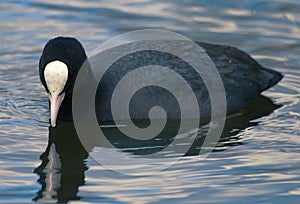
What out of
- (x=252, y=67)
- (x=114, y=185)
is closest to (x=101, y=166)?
(x=114, y=185)

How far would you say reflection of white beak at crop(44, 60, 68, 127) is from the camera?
22.8ft

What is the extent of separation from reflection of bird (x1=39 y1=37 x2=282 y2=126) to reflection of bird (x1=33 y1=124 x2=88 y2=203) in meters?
0.23

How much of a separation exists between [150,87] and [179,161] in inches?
39.9

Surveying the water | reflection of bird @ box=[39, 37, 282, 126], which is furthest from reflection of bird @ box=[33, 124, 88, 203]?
reflection of bird @ box=[39, 37, 282, 126]

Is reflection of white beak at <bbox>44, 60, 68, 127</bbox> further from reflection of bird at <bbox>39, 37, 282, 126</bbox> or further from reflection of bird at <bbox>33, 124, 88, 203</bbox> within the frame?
reflection of bird at <bbox>33, 124, 88, 203</bbox>

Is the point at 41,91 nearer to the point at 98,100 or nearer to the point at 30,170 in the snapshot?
the point at 98,100

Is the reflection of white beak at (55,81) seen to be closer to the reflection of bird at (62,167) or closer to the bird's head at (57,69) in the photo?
the bird's head at (57,69)

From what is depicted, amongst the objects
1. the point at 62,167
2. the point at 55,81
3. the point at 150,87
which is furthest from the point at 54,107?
the point at 150,87

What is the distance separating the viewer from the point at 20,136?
23.9 ft

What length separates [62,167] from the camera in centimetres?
684

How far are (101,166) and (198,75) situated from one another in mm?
1568

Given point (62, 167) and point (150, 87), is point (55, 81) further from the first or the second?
point (150, 87)

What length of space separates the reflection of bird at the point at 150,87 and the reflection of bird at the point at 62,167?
0.23 m

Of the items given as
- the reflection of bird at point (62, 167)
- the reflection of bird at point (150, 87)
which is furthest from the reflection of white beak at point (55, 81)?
the reflection of bird at point (62, 167)
